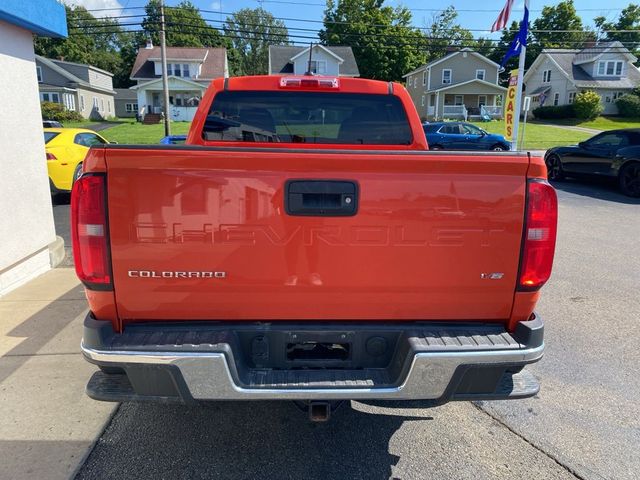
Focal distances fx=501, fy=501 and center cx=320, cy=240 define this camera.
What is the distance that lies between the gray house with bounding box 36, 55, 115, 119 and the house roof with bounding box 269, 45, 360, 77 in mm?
19232

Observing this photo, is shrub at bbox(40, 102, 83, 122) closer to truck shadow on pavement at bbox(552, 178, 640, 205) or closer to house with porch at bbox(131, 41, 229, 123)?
house with porch at bbox(131, 41, 229, 123)

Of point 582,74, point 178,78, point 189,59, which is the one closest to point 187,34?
point 189,59

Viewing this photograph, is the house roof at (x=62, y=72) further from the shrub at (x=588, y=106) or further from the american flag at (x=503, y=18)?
the shrub at (x=588, y=106)

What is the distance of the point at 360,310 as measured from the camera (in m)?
2.42

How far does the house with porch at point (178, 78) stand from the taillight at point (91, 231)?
149 ft

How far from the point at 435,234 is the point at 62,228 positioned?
823cm

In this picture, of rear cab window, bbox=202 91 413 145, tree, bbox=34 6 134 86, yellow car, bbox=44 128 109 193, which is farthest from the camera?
tree, bbox=34 6 134 86

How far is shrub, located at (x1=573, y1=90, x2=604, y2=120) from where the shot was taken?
44.5 m

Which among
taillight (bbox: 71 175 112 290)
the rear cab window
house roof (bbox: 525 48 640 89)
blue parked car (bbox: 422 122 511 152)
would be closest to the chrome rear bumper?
taillight (bbox: 71 175 112 290)

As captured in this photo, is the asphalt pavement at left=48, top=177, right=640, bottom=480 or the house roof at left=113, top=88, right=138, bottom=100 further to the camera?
the house roof at left=113, top=88, right=138, bottom=100

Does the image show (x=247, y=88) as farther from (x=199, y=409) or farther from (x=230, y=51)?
(x=230, y=51)

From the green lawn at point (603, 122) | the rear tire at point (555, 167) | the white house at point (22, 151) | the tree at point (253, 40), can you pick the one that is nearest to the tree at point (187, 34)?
the tree at point (253, 40)

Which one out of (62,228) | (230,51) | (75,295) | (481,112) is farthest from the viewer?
(230,51)

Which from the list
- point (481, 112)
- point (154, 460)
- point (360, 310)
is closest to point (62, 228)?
point (154, 460)
